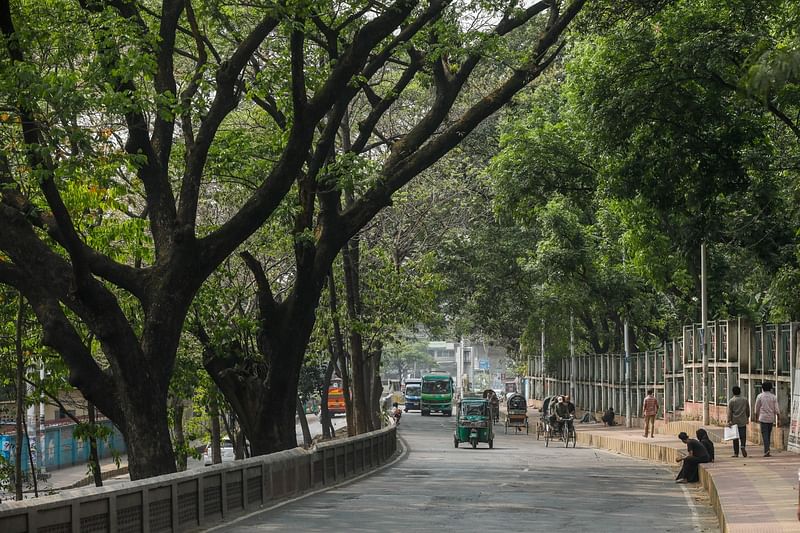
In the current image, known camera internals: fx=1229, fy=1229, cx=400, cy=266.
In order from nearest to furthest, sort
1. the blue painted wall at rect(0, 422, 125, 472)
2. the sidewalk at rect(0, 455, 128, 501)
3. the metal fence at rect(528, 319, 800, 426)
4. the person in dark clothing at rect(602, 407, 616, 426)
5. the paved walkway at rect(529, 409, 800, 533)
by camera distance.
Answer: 1. the paved walkway at rect(529, 409, 800, 533)
2. the metal fence at rect(528, 319, 800, 426)
3. the sidewalk at rect(0, 455, 128, 501)
4. the blue painted wall at rect(0, 422, 125, 472)
5. the person in dark clothing at rect(602, 407, 616, 426)

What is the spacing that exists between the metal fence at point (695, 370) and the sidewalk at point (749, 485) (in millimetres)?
1739

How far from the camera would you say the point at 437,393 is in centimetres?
8594

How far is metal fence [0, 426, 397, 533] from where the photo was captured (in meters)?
12.0

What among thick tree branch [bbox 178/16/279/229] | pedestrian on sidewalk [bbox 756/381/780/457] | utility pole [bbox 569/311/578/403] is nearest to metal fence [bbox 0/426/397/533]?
thick tree branch [bbox 178/16/279/229]

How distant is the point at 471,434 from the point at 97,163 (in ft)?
92.8

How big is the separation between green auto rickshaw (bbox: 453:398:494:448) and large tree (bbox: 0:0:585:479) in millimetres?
18631

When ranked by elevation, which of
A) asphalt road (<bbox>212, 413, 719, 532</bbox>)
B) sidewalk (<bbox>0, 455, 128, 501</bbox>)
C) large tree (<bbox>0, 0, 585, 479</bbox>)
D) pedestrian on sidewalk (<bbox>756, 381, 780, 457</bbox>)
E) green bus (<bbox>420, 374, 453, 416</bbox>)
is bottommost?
sidewalk (<bbox>0, 455, 128, 501</bbox>)

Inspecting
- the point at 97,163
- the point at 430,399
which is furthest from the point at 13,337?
the point at 430,399

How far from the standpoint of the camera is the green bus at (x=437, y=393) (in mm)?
85375

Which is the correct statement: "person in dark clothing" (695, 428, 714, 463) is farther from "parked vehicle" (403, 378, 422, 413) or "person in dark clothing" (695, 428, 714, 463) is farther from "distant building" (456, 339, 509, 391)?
"distant building" (456, 339, 509, 391)

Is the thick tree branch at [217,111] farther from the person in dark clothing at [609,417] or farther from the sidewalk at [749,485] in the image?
the person in dark clothing at [609,417]

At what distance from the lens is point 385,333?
127ft

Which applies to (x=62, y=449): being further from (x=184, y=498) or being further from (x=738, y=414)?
(x=184, y=498)

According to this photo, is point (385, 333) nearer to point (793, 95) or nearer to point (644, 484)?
point (644, 484)
